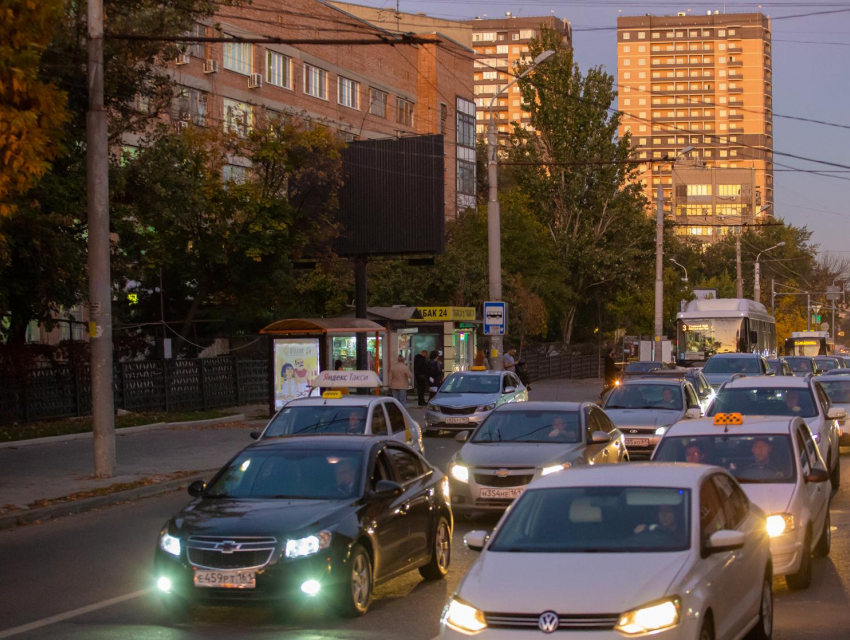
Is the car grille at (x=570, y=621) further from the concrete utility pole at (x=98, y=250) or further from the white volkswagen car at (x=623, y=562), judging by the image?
the concrete utility pole at (x=98, y=250)

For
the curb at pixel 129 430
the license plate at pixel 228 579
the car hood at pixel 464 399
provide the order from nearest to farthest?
the license plate at pixel 228 579 < the curb at pixel 129 430 < the car hood at pixel 464 399

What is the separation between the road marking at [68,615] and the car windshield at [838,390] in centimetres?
1827

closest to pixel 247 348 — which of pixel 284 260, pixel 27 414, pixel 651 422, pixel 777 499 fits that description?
pixel 284 260

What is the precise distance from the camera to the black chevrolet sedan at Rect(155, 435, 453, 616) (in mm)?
8195

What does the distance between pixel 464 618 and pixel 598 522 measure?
128 centimetres

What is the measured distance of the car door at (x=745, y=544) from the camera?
279 inches

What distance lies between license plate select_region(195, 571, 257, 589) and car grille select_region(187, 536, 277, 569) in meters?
0.05

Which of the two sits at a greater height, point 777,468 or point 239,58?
point 239,58

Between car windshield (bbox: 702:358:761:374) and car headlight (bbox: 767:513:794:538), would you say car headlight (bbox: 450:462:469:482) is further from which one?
car windshield (bbox: 702:358:761:374)

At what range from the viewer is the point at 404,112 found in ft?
223

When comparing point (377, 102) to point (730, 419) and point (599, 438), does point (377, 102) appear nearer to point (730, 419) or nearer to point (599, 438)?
point (599, 438)

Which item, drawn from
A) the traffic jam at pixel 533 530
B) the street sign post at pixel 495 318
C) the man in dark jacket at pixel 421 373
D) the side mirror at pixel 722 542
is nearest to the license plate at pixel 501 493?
the traffic jam at pixel 533 530

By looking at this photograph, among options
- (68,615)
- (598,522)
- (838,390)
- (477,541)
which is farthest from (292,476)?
(838,390)

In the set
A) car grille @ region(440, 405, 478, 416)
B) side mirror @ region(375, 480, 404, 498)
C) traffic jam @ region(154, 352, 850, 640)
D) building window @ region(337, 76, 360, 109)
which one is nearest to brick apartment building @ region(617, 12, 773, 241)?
building window @ region(337, 76, 360, 109)
